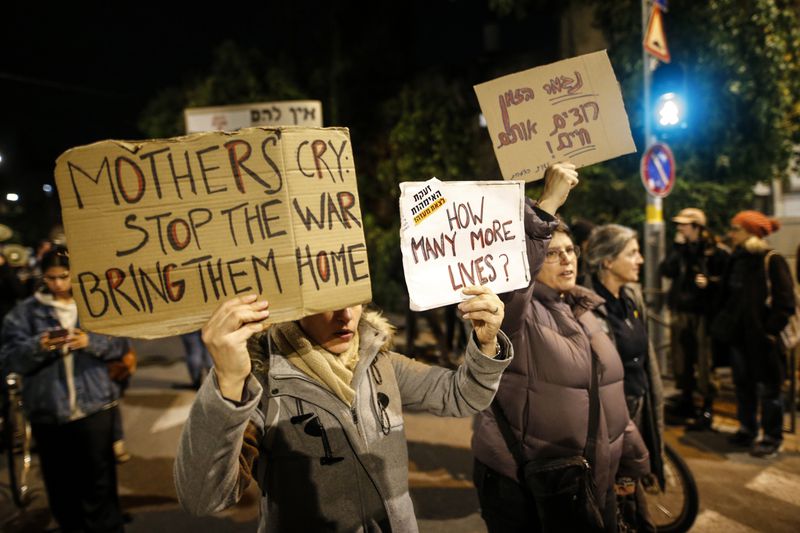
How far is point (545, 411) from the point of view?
255cm

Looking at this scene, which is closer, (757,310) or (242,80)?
(757,310)

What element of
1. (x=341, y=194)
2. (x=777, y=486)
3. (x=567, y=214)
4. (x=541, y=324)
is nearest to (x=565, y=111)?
(x=541, y=324)

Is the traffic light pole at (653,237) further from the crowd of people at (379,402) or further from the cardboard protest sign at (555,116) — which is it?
the cardboard protest sign at (555,116)

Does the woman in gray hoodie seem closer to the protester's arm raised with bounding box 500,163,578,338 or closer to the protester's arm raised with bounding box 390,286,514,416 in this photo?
A: the protester's arm raised with bounding box 390,286,514,416

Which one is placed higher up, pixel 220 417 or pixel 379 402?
pixel 220 417

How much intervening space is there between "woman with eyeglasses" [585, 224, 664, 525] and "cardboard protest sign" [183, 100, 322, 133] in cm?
464

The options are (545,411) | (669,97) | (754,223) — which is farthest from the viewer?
(669,97)

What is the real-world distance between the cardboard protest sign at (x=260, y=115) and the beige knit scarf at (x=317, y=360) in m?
5.61

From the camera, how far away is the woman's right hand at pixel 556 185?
91.1 inches

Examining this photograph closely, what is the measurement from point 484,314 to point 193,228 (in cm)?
96

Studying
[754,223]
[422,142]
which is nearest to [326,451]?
[754,223]

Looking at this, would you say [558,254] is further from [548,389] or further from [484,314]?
[484,314]

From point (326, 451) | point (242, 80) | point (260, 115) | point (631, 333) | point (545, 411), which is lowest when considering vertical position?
point (545, 411)

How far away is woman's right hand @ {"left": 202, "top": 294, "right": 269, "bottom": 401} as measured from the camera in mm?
1451
